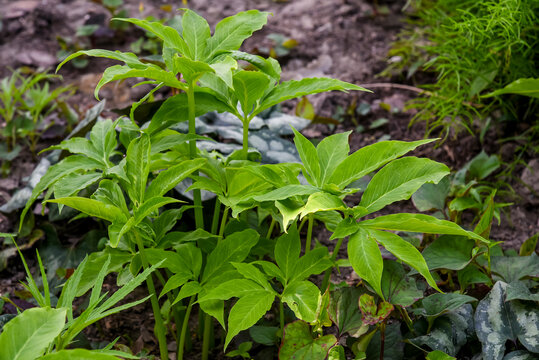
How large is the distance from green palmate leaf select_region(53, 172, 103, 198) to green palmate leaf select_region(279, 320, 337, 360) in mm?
602

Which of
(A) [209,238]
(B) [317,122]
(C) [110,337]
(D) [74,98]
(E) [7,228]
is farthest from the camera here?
(D) [74,98]

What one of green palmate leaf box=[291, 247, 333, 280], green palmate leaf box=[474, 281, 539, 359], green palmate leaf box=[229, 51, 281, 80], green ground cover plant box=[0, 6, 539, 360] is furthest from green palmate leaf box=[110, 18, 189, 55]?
green palmate leaf box=[474, 281, 539, 359]

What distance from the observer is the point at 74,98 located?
9.26 feet

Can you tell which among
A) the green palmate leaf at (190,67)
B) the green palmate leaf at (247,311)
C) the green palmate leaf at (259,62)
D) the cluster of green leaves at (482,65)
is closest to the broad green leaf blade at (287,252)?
the green palmate leaf at (247,311)

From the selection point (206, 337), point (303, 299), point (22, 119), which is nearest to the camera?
point (303, 299)

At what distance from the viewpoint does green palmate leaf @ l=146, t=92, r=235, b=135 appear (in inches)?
55.4

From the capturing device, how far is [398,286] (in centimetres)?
140

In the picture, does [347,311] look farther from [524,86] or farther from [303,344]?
[524,86]

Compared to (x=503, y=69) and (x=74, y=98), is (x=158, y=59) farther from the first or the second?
(x=503, y=69)

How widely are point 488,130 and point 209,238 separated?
56.9 inches

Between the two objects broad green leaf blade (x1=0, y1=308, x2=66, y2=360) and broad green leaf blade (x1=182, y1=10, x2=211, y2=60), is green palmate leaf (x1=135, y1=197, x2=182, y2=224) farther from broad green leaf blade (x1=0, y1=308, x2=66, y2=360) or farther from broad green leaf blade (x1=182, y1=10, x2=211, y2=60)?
broad green leaf blade (x1=182, y1=10, x2=211, y2=60)

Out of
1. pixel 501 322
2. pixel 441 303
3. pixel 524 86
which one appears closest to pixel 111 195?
pixel 441 303

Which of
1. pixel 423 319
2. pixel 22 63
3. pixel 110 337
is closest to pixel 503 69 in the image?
pixel 423 319

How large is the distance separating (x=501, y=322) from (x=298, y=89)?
77 cm
